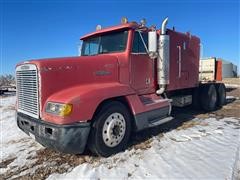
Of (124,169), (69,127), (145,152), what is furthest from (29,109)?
(145,152)

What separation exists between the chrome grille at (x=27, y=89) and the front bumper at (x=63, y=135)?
1.08 ft

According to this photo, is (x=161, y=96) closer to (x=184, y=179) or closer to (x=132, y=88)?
(x=132, y=88)

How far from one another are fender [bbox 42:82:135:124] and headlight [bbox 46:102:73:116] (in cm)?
6

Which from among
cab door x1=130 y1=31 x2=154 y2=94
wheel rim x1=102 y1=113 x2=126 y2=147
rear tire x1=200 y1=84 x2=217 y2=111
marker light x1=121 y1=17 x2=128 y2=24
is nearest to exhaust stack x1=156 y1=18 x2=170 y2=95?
cab door x1=130 y1=31 x2=154 y2=94

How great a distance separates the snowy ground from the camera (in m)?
3.88

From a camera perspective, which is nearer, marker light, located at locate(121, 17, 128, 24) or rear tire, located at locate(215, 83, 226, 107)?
marker light, located at locate(121, 17, 128, 24)

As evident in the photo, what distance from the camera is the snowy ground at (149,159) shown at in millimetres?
3881

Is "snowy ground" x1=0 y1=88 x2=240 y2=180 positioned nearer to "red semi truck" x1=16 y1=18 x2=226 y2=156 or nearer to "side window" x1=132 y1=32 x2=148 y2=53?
"red semi truck" x1=16 y1=18 x2=226 y2=156

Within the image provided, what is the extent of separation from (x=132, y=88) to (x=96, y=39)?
1682mm

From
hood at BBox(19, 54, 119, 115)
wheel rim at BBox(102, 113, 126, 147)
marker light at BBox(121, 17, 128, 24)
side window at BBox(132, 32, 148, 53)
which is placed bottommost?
wheel rim at BBox(102, 113, 126, 147)

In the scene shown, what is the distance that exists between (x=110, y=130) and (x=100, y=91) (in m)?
0.81

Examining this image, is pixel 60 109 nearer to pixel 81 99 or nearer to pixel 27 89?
pixel 81 99

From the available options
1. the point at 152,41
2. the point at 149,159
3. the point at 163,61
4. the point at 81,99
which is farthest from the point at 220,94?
the point at 81,99

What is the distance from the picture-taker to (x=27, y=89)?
4.61 meters
